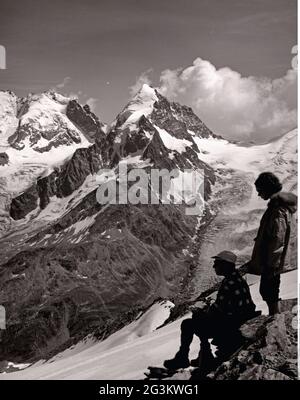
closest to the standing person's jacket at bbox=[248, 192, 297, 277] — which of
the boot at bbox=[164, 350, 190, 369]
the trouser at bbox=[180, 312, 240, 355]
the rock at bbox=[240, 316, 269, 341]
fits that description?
the rock at bbox=[240, 316, 269, 341]

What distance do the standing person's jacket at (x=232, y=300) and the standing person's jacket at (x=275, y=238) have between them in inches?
40.9

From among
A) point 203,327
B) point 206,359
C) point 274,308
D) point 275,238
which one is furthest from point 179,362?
point 275,238

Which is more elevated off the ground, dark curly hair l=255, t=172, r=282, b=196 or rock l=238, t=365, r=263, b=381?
dark curly hair l=255, t=172, r=282, b=196

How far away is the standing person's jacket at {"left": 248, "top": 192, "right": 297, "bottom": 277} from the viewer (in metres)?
18.2

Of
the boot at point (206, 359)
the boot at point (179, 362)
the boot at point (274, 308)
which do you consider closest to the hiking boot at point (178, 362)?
the boot at point (179, 362)

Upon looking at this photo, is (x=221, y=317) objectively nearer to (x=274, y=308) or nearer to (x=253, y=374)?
(x=253, y=374)

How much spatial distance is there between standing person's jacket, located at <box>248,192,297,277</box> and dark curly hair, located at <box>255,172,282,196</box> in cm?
21

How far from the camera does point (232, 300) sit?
1764 cm

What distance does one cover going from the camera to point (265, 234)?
1869cm

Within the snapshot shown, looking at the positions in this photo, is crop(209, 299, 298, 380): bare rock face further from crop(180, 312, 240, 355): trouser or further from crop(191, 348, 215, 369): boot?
crop(180, 312, 240, 355): trouser

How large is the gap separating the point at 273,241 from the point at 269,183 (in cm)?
180

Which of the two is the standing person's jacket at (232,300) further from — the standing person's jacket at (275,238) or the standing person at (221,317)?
the standing person's jacket at (275,238)
